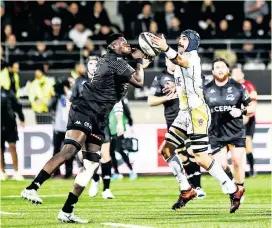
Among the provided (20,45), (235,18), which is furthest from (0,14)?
(235,18)

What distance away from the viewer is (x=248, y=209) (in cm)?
1427

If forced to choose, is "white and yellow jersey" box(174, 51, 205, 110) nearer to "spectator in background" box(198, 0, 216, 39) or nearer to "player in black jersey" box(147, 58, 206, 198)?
"player in black jersey" box(147, 58, 206, 198)

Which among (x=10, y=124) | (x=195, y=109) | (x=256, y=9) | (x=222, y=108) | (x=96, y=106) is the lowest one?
(x=10, y=124)

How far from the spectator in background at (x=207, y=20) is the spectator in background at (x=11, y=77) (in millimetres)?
5326

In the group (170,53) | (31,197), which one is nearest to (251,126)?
(170,53)

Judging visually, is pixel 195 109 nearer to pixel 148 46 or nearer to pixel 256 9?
pixel 148 46

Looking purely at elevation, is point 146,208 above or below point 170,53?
below

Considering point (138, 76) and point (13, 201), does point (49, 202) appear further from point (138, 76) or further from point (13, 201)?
point (138, 76)

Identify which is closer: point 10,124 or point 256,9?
point 10,124

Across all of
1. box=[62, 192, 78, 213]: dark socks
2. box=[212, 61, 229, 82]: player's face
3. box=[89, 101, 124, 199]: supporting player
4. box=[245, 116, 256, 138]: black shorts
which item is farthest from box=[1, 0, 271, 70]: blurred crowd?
box=[62, 192, 78, 213]: dark socks

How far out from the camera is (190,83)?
542 inches

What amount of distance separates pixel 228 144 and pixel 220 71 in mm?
1166

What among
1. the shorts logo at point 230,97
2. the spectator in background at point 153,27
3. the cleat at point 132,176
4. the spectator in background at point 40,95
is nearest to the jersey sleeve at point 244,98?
the shorts logo at point 230,97

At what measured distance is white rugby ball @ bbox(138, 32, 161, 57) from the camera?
12609 mm
